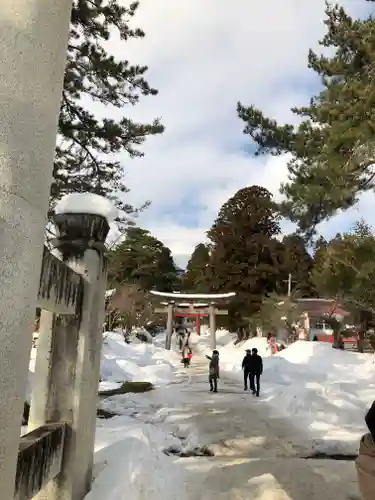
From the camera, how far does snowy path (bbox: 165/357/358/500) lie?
4.86 meters

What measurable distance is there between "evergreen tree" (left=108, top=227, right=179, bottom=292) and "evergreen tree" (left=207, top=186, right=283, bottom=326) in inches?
381

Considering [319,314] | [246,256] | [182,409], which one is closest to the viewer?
[182,409]

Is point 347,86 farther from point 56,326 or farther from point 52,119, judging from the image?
point 52,119

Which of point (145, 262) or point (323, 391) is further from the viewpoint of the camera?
point (145, 262)

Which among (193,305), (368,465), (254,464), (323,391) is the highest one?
(193,305)

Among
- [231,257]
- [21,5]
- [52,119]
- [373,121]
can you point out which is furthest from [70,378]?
[231,257]

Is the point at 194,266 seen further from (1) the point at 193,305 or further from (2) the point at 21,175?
(2) the point at 21,175

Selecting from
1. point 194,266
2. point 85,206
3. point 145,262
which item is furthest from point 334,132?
point 194,266

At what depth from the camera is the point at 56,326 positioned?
153 inches

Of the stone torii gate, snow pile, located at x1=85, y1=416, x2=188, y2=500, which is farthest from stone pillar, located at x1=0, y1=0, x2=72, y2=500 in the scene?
the stone torii gate

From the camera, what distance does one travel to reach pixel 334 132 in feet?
26.0

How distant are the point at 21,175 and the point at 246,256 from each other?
110 ft

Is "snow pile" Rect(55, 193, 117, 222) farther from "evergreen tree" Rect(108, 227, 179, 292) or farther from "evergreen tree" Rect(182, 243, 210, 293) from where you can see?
"evergreen tree" Rect(182, 243, 210, 293)

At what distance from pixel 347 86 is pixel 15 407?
7998 mm
